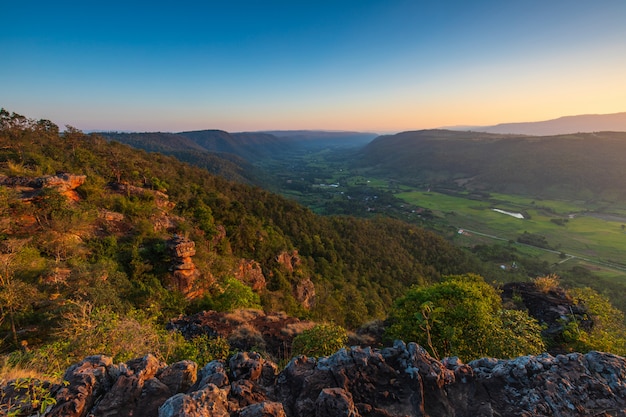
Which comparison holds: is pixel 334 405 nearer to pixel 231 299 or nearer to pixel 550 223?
pixel 231 299

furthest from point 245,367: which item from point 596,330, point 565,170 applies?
point 565,170

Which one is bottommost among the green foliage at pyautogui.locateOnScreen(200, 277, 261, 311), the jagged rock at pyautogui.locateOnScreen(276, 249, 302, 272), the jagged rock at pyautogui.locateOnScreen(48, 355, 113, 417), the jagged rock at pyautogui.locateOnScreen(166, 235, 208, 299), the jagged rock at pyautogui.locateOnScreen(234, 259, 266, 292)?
the jagged rock at pyautogui.locateOnScreen(276, 249, 302, 272)

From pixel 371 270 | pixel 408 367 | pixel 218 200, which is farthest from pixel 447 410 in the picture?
pixel 371 270

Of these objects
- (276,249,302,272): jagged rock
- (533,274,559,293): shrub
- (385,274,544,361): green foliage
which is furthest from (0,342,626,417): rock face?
(276,249,302,272): jagged rock

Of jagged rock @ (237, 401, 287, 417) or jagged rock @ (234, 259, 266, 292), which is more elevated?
jagged rock @ (237, 401, 287, 417)

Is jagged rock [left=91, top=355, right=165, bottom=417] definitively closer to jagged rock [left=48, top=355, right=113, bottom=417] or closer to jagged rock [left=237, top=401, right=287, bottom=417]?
A: jagged rock [left=48, top=355, right=113, bottom=417]

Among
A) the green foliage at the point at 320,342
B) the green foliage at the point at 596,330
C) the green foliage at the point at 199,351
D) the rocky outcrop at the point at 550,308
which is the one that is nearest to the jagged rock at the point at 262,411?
the green foliage at the point at 320,342

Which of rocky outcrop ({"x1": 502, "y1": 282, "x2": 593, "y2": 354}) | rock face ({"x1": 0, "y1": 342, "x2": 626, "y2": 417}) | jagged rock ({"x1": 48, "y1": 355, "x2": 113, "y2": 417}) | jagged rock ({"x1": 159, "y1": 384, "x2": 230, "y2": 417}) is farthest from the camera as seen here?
rocky outcrop ({"x1": 502, "y1": 282, "x2": 593, "y2": 354})
